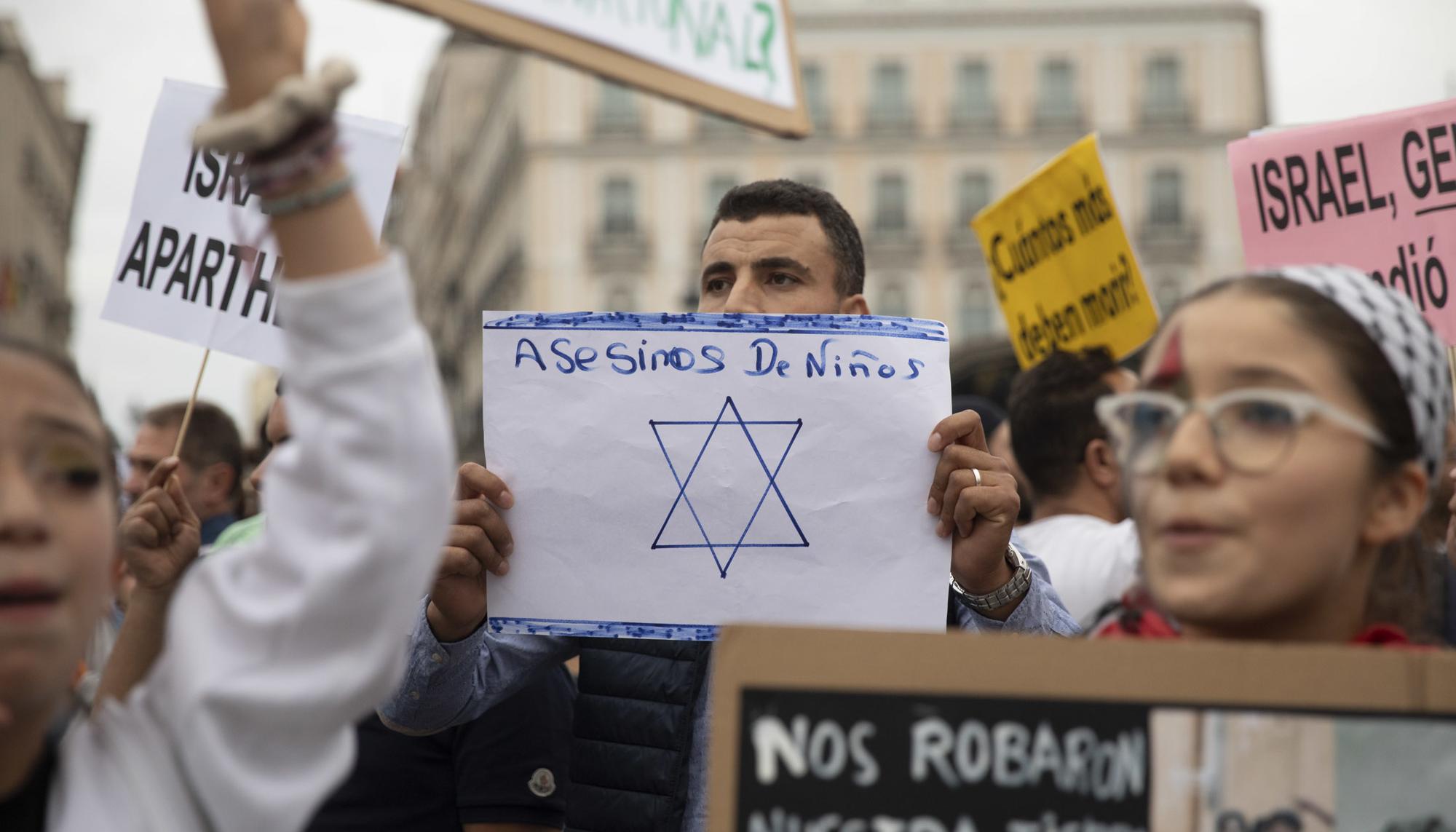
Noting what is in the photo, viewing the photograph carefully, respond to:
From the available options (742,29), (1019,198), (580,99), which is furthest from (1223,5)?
(742,29)

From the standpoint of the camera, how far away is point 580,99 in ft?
170

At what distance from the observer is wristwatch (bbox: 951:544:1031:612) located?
9.20 feet

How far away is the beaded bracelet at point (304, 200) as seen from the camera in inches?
61.4

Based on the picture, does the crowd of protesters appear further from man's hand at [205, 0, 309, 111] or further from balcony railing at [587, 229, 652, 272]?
balcony railing at [587, 229, 652, 272]

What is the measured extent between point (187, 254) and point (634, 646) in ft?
5.37

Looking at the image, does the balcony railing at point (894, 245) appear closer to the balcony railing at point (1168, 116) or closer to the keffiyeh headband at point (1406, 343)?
the balcony railing at point (1168, 116)

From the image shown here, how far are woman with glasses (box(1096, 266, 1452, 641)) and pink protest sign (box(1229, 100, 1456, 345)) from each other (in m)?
2.12

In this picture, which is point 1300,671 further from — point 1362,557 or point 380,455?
point 380,455

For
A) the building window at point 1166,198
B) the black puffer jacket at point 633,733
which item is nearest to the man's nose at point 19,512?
the black puffer jacket at point 633,733

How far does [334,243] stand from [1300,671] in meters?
1.01

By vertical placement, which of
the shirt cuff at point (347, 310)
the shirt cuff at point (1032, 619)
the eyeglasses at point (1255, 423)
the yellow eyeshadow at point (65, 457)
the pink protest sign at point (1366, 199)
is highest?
the pink protest sign at point (1366, 199)

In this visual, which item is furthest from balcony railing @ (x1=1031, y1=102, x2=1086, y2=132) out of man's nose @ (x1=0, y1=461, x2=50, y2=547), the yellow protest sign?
man's nose @ (x1=0, y1=461, x2=50, y2=547)

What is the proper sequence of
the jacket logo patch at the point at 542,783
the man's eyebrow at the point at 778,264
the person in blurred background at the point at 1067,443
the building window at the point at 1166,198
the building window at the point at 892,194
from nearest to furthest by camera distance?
the man's eyebrow at the point at 778,264 < the jacket logo patch at the point at 542,783 < the person in blurred background at the point at 1067,443 < the building window at the point at 1166,198 < the building window at the point at 892,194

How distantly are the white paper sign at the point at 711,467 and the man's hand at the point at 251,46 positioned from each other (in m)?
1.19
